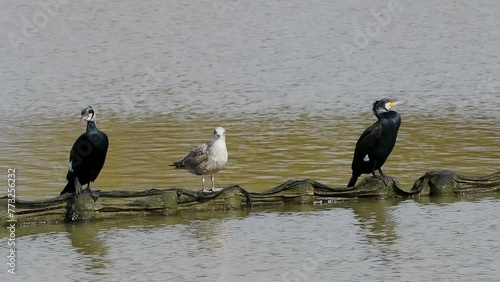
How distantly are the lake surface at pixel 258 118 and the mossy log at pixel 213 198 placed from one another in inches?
8.1

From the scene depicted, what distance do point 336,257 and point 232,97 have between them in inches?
570

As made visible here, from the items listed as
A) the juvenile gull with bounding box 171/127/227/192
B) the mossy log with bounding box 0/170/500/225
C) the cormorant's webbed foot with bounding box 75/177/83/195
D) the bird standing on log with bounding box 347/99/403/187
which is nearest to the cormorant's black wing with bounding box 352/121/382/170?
the bird standing on log with bounding box 347/99/403/187

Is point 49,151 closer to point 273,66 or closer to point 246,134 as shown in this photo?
point 246,134

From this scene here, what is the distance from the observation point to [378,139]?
17.6m

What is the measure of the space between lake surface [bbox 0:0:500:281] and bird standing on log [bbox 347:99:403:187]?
2.30 feet

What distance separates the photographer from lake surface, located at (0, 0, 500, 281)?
577 inches

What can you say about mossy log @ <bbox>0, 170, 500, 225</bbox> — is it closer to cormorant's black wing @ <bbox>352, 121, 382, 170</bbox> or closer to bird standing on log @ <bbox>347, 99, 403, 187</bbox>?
bird standing on log @ <bbox>347, 99, 403, 187</bbox>

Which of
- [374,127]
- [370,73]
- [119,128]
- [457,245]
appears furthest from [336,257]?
[370,73]

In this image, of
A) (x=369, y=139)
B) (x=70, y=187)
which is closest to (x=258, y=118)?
(x=369, y=139)

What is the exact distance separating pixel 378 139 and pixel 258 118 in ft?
28.6

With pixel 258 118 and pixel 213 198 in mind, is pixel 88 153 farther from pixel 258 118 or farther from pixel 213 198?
pixel 258 118

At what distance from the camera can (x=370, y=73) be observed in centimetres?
3116

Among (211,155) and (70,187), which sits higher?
(211,155)

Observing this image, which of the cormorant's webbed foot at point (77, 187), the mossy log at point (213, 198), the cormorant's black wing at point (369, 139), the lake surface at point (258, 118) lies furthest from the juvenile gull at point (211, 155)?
the cormorant's black wing at point (369, 139)
